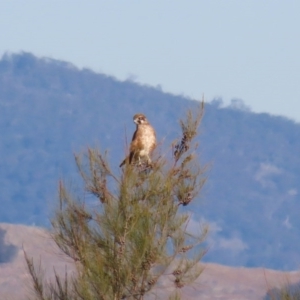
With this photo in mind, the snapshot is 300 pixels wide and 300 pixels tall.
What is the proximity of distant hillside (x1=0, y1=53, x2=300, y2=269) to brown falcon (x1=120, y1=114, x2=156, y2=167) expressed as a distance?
3683 centimetres

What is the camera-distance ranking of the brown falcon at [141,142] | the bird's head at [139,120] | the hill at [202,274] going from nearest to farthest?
the brown falcon at [141,142]
the bird's head at [139,120]
the hill at [202,274]

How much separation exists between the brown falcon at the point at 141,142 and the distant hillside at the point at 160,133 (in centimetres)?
3683

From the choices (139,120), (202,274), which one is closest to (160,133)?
(202,274)

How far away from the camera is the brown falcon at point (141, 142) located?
820 centimetres

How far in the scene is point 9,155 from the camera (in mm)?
54469

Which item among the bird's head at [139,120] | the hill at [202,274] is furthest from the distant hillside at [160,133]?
the bird's head at [139,120]

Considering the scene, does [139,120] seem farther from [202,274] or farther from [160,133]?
[160,133]

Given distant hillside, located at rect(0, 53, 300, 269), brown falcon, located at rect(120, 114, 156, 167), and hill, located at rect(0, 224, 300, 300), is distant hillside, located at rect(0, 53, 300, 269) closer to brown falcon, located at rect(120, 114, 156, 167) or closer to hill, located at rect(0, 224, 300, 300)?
hill, located at rect(0, 224, 300, 300)

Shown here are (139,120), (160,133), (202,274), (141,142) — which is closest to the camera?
(141,142)

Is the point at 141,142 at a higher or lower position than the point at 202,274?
higher

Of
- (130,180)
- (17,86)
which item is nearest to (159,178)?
(130,180)

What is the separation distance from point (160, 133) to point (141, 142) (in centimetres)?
3797

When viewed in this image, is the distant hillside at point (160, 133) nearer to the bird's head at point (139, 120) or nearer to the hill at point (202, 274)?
the hill at point (202, 274)

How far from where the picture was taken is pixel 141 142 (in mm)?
8539
